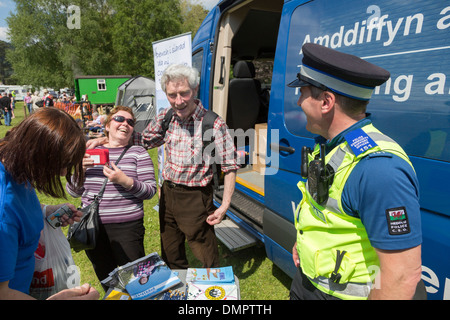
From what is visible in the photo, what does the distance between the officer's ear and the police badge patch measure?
40cm

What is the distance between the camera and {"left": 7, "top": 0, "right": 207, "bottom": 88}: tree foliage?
24.4 meters

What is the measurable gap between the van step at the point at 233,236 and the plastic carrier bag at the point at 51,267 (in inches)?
63.4

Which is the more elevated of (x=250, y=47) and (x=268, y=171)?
(x=250, y=47)

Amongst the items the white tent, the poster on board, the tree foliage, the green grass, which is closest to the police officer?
the green grass

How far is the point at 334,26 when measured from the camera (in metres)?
1.58

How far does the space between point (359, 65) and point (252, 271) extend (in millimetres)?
2340

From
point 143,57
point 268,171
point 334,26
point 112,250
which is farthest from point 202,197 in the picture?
point 143,57

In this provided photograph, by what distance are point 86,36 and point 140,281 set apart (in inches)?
1193

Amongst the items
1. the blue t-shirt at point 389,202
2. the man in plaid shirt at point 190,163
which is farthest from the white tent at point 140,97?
the blue t-shirt at point 389,202

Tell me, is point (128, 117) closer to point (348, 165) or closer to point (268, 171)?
point (268, 171)

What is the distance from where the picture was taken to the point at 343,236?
3.24ft

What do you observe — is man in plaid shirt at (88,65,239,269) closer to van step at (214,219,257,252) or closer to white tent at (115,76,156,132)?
van step at (214,219,257,252)

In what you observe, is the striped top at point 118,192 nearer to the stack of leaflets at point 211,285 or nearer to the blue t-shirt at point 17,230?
the stack of leaflets at point 211,285

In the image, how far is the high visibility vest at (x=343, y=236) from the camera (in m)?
0.93
